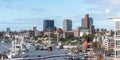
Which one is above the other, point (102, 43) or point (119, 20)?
point (119, 20)

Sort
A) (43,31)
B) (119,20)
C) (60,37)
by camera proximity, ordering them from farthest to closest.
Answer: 1. (43,31)
2. (60,37)
3. (119,20)

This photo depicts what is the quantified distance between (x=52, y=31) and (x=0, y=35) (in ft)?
47.2

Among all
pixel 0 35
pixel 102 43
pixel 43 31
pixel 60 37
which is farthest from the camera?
pixel 43 31

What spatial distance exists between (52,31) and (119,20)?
12510cm

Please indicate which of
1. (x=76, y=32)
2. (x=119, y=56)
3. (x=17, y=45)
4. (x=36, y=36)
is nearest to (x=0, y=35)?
(x=36, y=36)

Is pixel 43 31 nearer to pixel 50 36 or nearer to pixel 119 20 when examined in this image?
pixel 50 36

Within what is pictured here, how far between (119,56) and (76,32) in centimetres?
11763

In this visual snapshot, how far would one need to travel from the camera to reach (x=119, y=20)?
1609 cm

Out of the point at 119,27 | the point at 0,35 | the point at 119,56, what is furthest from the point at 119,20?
the point at 0,35

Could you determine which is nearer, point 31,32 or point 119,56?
point 119,56

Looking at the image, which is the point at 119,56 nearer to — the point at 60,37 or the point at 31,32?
the point at 60,37

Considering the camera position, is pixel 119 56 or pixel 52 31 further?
pixel 52 31

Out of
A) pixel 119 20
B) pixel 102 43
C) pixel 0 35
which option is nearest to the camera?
pixel 119 20

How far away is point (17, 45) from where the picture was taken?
77688mm
